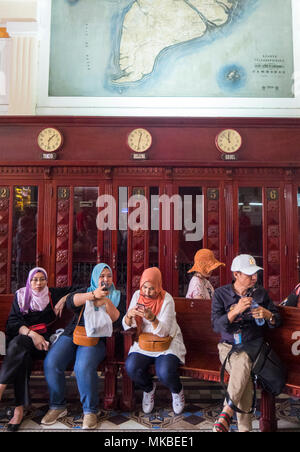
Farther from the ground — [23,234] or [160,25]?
[160,25]

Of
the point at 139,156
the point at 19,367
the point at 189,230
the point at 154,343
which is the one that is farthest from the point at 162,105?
the point at 19,367

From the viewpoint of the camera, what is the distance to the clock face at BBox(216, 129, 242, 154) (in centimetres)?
506

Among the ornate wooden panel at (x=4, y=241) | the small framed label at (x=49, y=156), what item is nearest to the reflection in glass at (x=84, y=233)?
the small framed label at (x=49, y=156)

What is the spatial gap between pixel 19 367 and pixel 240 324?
5.86ft

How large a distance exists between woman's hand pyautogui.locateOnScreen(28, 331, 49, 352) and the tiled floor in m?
0.56

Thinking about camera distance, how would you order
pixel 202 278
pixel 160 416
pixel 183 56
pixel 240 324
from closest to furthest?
pixel 240 324
pixel 160 416
pixel 202 278
pixel 183 56

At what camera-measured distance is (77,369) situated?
2.87 meters

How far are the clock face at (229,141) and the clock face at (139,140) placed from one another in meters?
1.01

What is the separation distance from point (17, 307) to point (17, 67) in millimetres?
4346

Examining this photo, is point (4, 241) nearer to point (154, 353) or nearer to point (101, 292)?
point (101, 292)

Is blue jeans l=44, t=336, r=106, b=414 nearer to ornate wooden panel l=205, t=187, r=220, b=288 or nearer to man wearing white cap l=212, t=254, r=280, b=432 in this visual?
man wearing white cap l=212, t=254, r=280, b=432

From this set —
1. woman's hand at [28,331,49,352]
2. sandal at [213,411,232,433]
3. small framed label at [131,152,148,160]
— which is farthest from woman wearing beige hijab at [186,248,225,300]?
small framed label at [131,152,148,160]

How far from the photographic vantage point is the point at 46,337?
317 centimetres
